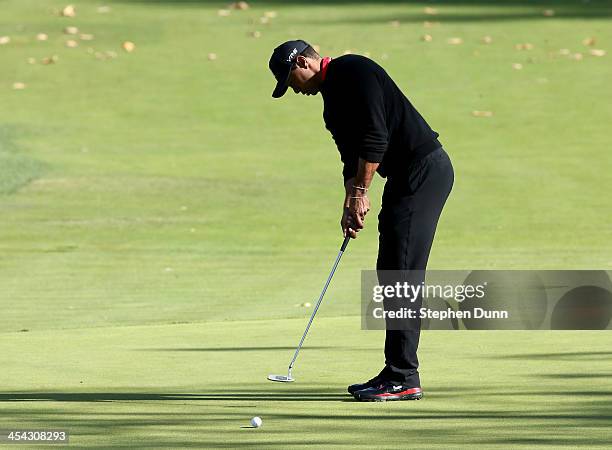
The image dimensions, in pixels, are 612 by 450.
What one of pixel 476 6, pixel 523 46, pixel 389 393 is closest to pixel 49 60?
pixel 523 46

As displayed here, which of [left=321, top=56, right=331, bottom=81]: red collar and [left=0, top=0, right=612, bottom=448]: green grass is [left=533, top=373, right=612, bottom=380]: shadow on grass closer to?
[left=0, top=0, right=612, bottom=448]: green grass

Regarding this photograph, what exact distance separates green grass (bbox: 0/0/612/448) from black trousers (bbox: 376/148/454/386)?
1.01 ft

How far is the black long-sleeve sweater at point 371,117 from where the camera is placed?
24.7 feet

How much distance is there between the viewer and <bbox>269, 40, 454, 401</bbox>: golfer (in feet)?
24.8

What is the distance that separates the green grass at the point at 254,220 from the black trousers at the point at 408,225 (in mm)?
309

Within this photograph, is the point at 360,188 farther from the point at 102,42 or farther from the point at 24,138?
the point at 102,42

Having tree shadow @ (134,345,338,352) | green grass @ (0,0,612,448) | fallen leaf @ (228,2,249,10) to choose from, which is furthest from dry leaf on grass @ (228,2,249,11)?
tree shadow @ (134,345,338,352)

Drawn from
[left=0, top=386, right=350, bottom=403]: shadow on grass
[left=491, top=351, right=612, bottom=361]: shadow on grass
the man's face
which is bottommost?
[left=0, top=386, right=350, bottom=403]: shadow on grass

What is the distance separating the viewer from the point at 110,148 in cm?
2744

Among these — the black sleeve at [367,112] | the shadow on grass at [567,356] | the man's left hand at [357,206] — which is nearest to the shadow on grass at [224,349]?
the shadow on grass at [567,356]

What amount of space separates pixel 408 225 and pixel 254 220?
44.3 ft

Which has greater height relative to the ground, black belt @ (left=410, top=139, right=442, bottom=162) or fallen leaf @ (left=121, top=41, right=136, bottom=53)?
fallen leaf @ (left=121, top=41, right=136, bottom=53)

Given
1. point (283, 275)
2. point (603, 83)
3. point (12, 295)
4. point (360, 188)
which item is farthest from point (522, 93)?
point (360, 188)

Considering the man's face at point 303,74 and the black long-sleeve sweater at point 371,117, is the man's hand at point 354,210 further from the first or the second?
the man's face at point 303,74
